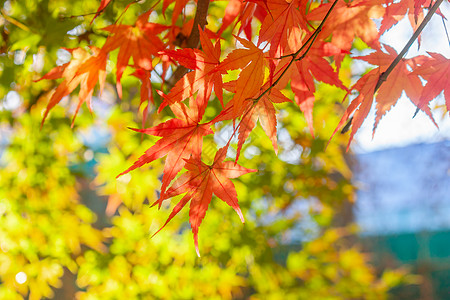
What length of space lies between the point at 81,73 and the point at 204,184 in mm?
312

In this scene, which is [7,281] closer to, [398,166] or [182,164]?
[182,164]

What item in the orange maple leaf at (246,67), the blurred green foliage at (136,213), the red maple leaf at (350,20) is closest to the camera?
the orange maple leaf at (246,67)

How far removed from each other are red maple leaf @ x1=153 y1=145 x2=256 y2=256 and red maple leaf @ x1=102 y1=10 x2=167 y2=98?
0.24 meters

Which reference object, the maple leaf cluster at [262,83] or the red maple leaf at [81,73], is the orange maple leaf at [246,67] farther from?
the red maple leaf at [81,73]

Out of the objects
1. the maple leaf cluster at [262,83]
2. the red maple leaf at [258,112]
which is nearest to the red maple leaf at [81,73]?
the maple leaf cluster at [262,83]

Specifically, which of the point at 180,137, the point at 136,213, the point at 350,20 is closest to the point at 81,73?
the point at 180,137

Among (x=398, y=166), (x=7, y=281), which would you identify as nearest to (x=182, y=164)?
(x=7, y=281)

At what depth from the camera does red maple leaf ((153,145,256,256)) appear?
44cm

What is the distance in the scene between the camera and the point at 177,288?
49.2 inches

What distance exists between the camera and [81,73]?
2.04ft

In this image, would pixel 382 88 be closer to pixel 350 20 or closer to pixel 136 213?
pixel 350 20

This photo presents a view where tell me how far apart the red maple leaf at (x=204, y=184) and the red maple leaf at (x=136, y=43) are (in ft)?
0.78

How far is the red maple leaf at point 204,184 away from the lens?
0.44 meters

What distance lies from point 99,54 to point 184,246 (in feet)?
2.56
